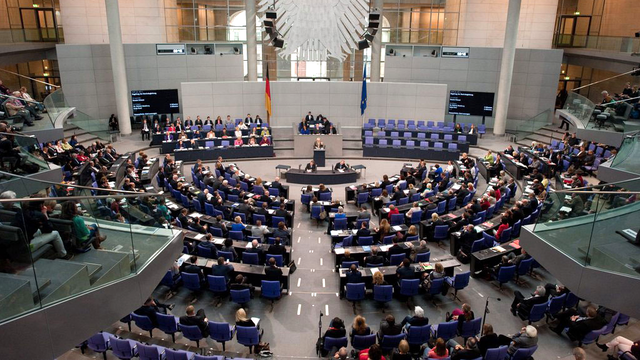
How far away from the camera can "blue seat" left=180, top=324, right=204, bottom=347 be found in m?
8.95

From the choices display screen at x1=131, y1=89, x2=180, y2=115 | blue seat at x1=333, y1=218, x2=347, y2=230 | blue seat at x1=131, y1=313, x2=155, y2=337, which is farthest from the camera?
display screen at x1=131, y1=89, x2=180, y2=115

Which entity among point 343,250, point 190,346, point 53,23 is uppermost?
point 53,23

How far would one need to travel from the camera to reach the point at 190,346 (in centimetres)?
927

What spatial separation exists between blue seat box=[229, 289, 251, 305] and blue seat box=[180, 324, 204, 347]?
1317 mm

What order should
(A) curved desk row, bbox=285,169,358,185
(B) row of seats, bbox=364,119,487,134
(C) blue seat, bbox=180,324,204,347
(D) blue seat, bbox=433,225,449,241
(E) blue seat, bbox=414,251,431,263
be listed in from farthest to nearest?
1. (B) row of seats, bbox=364,119,487,134
2. (A) curved desk row, bbox=285,169,358,185
3. (D) blue seat, bbox=433,225,449,241
4. (E) blue seat, bbox=414,251,431,263
5. (C) blue seat, bbox=180,324,204,347

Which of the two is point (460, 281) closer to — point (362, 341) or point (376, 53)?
point (362, 341)

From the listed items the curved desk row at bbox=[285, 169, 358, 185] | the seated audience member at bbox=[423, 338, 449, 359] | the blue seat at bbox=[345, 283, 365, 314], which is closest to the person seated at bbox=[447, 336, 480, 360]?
the seated audience member at bbox=[423, 338, 449, 359]

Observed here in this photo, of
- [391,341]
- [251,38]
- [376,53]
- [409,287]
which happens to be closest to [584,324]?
[409,287]

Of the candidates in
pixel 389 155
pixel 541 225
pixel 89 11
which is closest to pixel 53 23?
pixel 89 11

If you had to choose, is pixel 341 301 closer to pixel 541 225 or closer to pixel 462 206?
pixel 541 225

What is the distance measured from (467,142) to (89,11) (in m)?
22.6

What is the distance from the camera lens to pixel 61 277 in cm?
613

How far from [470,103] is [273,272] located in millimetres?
20111

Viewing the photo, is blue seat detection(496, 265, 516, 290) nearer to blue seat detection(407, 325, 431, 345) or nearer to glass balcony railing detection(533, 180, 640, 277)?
glass balcony railing detection(533, 180, 640, 277)
